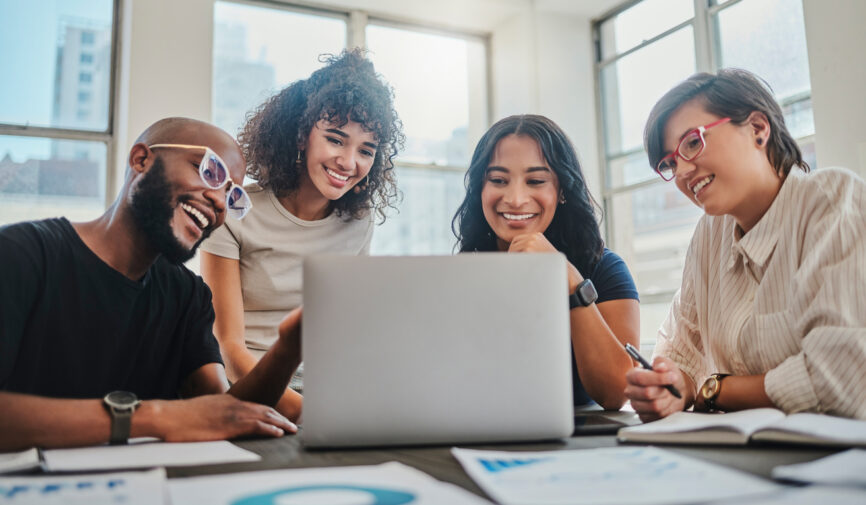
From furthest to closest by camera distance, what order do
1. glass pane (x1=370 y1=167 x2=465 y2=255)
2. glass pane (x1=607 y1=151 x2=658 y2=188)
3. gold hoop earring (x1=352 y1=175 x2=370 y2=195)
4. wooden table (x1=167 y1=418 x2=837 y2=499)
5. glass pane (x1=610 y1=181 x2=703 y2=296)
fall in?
glass pane (x1=370 y1=167 x2=465 y2=255)
glass pane (x1=607 y1=151 x2=658 y2=188)
glass pane (x1=610 y1=181 x2=703 y2=296)
gold hoop earring (x1=352 y1=175 x2=370 y2=195)
wooden table (x1=167 y1=418 x2=837 y2=499)

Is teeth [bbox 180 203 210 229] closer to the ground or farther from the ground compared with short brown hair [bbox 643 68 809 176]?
closer to the ground

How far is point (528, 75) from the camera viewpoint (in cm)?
523

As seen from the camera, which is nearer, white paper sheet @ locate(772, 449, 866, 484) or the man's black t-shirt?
white paper sheet @ locate(772, 449, 866, 484)

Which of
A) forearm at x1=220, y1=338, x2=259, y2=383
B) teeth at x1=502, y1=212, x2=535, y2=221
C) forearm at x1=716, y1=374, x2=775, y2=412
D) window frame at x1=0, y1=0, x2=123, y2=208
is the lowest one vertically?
forearm at x1=716, y1=374, x2=775, y2=412

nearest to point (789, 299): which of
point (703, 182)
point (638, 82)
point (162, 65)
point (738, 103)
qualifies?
point (703, 182)

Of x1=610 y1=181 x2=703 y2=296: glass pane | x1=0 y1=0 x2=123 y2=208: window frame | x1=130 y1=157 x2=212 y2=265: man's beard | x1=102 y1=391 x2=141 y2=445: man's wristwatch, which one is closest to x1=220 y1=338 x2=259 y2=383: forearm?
Result: x1=130 y1=157 x2=212 y2=265: man's beard

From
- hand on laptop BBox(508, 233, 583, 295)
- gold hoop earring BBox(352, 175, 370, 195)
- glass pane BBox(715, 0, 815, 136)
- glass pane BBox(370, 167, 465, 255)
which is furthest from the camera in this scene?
glass pane BBox(370, 167, 465, 255)

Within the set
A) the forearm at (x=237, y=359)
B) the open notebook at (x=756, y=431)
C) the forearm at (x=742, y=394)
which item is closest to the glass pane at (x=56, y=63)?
the forearm at (x=237, y=359)

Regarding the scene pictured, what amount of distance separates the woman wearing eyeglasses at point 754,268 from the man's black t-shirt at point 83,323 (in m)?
0.96

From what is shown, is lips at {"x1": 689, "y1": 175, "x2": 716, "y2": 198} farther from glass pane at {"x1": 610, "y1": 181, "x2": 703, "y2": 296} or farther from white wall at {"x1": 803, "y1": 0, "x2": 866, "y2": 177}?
glass pane at {"x1": 610, "y1": 181, "x2": 703, "y2": 296}

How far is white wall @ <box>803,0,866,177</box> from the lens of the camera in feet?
10.5

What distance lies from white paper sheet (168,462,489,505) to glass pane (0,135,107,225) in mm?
4021

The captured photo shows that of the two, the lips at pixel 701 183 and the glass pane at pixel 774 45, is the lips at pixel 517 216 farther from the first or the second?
the glass pane at pixel 774 45

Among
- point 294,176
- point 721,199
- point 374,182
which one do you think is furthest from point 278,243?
point 721,199
